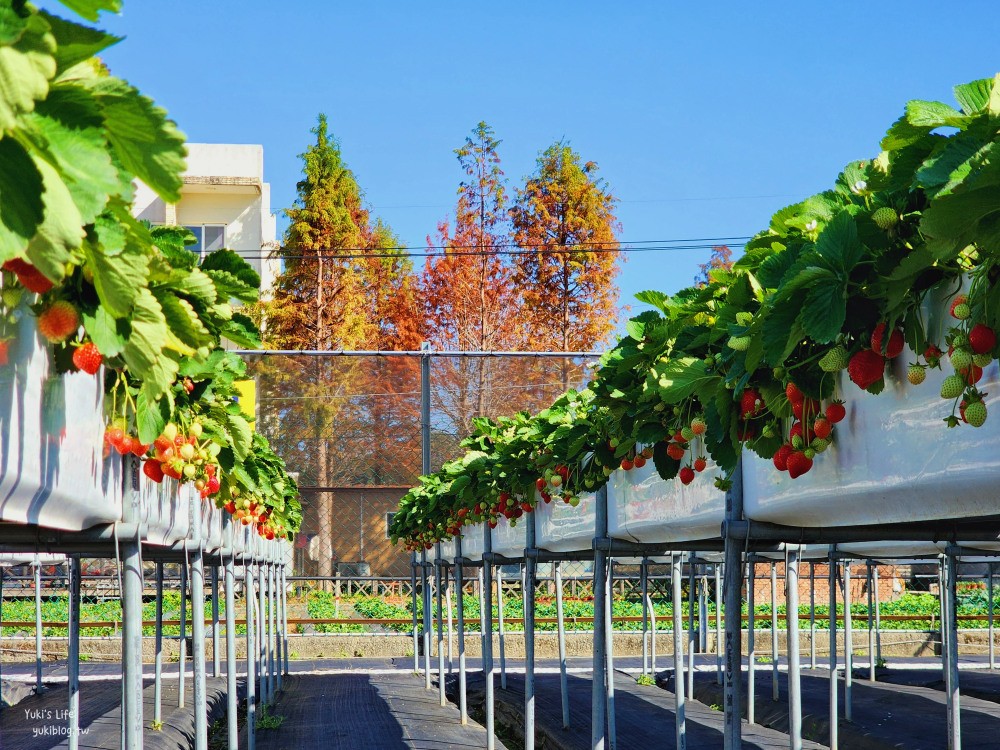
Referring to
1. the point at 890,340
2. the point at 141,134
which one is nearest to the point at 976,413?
the point at 890,340

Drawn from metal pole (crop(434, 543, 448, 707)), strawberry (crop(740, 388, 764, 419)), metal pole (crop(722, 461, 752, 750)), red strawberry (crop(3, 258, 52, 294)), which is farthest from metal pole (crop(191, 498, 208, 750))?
metal pole (crop(434, 543, 448, 707))

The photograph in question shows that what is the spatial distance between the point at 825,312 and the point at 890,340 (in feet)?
0.56

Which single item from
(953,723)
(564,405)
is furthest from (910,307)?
(953,723)

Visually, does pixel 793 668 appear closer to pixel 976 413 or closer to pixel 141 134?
pixel 976 413

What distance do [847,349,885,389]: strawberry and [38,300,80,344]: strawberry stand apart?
4.66 ft

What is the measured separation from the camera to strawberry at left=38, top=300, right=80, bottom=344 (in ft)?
5.91

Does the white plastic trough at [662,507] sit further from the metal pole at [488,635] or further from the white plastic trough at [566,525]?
the metal pole at [488,635]

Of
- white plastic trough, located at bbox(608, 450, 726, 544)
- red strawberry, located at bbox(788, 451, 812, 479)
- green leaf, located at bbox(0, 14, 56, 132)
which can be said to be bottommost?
white plastic trough, located at bbox(608, 450, 726, 544)

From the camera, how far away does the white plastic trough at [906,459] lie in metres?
2.06

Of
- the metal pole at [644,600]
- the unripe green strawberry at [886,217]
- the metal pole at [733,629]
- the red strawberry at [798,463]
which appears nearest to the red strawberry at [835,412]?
the red strawberry at [798,463]

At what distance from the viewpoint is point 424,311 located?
Answer: 31562 millimetres

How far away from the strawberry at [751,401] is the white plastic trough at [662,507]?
1085 millimetres

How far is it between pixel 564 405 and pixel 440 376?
13247 mm

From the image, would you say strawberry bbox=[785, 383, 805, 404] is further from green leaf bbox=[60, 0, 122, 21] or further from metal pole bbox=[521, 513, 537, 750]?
metal pole bbox=[521, 513, 537, 750]
